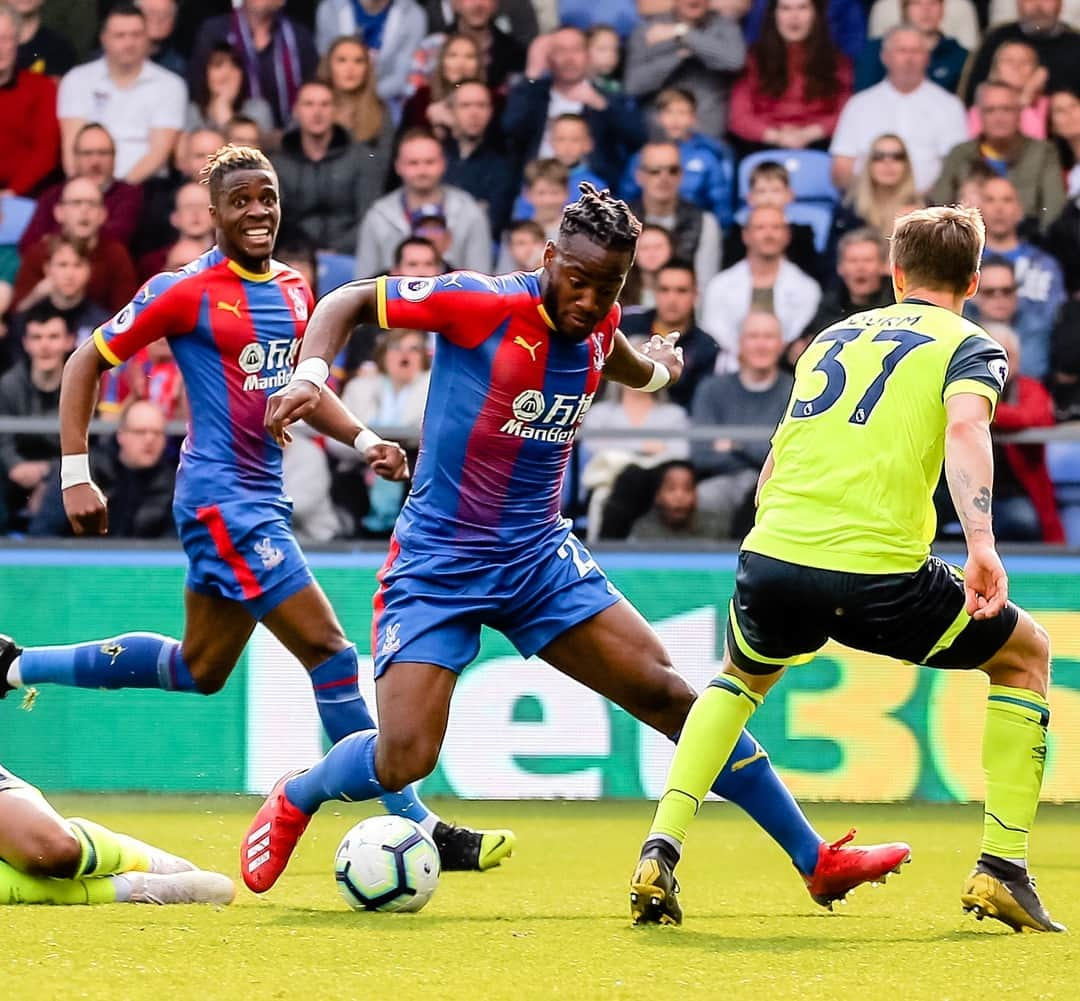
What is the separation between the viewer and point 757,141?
10891mm

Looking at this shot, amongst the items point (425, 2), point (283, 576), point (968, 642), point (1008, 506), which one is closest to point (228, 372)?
point (283, 576)

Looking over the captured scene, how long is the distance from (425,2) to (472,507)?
6601 mm

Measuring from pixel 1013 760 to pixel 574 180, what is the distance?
6.32m

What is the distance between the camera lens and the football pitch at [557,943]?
4.08 m

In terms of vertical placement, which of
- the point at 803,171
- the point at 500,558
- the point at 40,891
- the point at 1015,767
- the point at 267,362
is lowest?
the point at 40,891

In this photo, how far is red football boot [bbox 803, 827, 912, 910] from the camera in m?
5.32

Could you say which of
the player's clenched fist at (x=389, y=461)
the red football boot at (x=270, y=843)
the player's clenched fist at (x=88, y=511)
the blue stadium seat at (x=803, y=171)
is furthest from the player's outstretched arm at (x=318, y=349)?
the blue stadium seat at (x=803, y=171)

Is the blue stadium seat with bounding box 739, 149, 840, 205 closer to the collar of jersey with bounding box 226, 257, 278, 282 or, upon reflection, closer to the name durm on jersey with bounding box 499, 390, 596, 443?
the collar of jersey with bounding box 226, 257, 278, 282

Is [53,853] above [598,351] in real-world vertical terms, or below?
below

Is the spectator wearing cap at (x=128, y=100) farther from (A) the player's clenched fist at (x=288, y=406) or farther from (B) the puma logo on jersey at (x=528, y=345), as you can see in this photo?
(A) the player's clenched fist at (x=288, y=406)

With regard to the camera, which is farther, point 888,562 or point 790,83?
point 790,83

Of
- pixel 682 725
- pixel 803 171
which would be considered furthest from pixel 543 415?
pixel 803 171

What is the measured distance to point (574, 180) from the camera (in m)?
10.8

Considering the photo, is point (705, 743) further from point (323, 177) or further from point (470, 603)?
point (323, 177)
